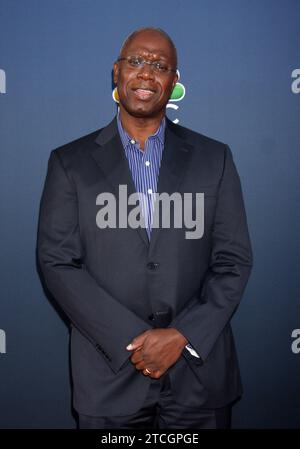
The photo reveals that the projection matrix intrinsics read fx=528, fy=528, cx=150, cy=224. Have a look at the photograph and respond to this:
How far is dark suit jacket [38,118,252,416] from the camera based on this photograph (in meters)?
1.56

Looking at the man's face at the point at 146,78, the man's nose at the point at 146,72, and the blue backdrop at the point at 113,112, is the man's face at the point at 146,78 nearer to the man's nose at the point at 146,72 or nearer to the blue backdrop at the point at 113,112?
the man's nose at the point at 146,72

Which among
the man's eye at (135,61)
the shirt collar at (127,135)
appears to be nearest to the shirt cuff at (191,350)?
the shirt collar at (127,135)

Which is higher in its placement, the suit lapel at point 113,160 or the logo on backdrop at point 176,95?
the logo on backdrop at point 176,95

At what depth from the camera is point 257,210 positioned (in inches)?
85.4

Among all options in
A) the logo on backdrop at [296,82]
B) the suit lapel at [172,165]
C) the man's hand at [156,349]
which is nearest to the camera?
the man's hand at [156,349]

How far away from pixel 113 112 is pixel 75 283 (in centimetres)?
80

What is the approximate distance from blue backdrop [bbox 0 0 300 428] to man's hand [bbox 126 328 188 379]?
715mm

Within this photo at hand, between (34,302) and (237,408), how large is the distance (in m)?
0.98

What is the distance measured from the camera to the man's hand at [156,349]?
59.7 inches

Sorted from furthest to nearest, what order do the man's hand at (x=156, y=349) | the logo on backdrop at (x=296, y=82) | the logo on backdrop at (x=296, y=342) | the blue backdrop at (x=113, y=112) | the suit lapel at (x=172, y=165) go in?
the logo on backdrop at (x=296, y=342) < the logo on backdrop at (x=296, y=82) < the blue backdrop at (x=113, y=112) < the suit lapel at (x=172, y=165) < the man's hand at (x=156, y=349)

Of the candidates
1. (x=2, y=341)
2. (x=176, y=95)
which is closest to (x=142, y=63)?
(x=176, y=95)

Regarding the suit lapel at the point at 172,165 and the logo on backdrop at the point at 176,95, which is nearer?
the suit lapel at the point at 172,165

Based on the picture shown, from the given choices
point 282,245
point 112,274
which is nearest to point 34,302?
point 112,274

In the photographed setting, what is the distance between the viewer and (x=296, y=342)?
226 cm
